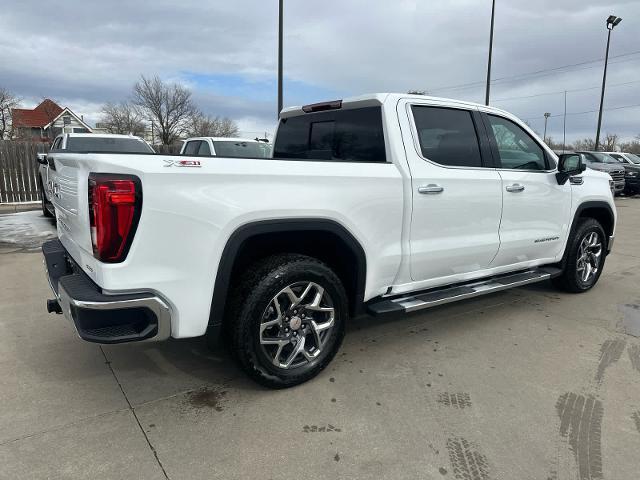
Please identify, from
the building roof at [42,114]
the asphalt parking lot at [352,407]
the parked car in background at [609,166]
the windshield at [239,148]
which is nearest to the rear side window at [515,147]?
the asphalt parking lot at [352,407]

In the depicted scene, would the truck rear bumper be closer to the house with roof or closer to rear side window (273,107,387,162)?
rear side window (273,107,387,162)

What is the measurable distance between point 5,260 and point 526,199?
6556 mm

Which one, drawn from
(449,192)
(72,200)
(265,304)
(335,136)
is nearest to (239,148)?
(335,136)

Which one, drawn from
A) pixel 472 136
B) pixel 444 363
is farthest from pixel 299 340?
pixel 472 136

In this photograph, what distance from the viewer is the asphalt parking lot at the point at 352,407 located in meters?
2.43

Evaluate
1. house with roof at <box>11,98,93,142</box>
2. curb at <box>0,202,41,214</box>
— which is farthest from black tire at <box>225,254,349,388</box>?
Result: house with roof at <box>11,98,93,142</box>

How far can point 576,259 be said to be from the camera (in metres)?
5.15

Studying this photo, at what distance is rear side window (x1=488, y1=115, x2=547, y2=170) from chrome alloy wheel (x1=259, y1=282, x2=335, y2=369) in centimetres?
218

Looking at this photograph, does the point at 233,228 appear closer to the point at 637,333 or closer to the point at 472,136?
the point at 472,136

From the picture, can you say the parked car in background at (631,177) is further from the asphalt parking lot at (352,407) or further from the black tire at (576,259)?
the asphalt parking lot at (352,407)

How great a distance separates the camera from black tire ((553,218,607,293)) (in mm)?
5059

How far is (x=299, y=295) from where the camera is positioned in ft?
10.2

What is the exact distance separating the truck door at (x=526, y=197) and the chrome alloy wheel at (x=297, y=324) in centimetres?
187

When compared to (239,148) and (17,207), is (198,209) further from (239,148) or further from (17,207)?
(17,207)
